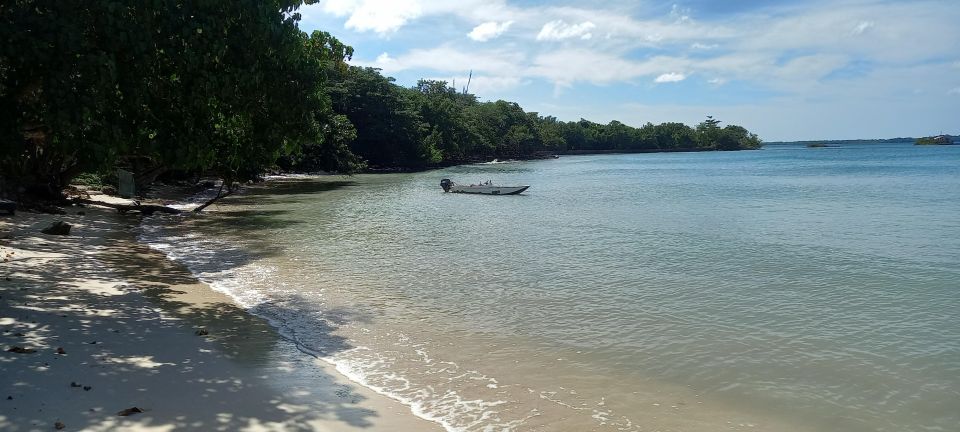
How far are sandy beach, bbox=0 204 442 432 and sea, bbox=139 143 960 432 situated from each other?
54 centimetres

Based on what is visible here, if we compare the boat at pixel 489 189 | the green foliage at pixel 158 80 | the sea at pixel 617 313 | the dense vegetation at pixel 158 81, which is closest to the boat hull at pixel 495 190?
the boat at pixel 489 189

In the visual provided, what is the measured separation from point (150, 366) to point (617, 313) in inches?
287

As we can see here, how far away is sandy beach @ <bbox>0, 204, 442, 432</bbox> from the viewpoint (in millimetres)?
5555

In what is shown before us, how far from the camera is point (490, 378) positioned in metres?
7.64

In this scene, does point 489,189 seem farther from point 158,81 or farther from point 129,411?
point 129,411

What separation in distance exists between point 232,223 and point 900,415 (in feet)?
71.5

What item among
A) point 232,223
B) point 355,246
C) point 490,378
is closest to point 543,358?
point 490,378

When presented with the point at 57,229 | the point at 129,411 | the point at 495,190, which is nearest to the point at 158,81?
the point at 129,411

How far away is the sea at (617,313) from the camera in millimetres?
7023

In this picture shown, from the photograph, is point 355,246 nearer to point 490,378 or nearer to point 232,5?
point 232,5

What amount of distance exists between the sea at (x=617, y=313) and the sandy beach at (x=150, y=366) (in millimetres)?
544

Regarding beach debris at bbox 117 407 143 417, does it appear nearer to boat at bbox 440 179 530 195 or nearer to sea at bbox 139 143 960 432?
sea at bbox 139 143 960 432

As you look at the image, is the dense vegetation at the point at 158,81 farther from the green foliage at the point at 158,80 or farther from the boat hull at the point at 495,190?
the boat hull at the point at 495,190

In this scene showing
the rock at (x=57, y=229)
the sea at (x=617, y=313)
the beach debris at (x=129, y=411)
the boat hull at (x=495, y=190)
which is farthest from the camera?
the boat hull at (x=495, y=190)
